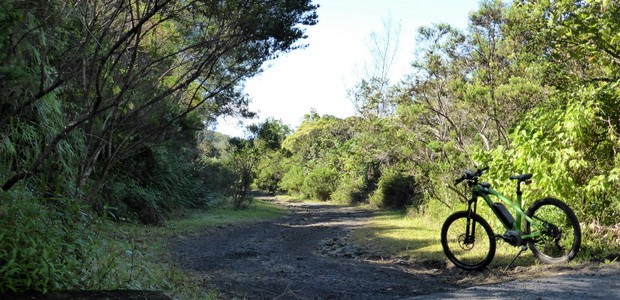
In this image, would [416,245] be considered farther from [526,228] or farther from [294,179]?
[294,179]

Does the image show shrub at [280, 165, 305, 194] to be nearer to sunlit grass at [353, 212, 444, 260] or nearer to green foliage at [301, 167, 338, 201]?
green foliage at [301, 167, 338, 201]

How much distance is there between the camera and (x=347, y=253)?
1062 cm

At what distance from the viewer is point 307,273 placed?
739 cm

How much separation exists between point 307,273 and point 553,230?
3134mm

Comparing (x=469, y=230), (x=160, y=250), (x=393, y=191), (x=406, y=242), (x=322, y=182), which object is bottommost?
(x=160, y=250)

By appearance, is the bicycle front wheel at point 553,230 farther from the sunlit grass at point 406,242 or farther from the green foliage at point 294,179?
the green foliage at point 294,179

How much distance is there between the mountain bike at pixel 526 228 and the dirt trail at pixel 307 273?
50cm

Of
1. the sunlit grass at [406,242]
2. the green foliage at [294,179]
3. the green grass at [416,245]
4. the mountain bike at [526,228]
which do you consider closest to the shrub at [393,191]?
the green grass at [416,245]

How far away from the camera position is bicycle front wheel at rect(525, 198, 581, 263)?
21.4 feet

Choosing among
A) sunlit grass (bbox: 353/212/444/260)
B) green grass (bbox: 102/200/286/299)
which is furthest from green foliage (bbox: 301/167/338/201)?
sunlit grass (bbox: 353/212/444/260)

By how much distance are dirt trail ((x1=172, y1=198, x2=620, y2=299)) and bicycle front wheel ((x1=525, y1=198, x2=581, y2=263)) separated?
833mm

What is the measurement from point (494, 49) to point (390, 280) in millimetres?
5517

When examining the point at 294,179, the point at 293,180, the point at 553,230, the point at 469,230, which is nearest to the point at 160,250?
the point at 469,230

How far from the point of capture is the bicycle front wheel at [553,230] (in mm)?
6523
